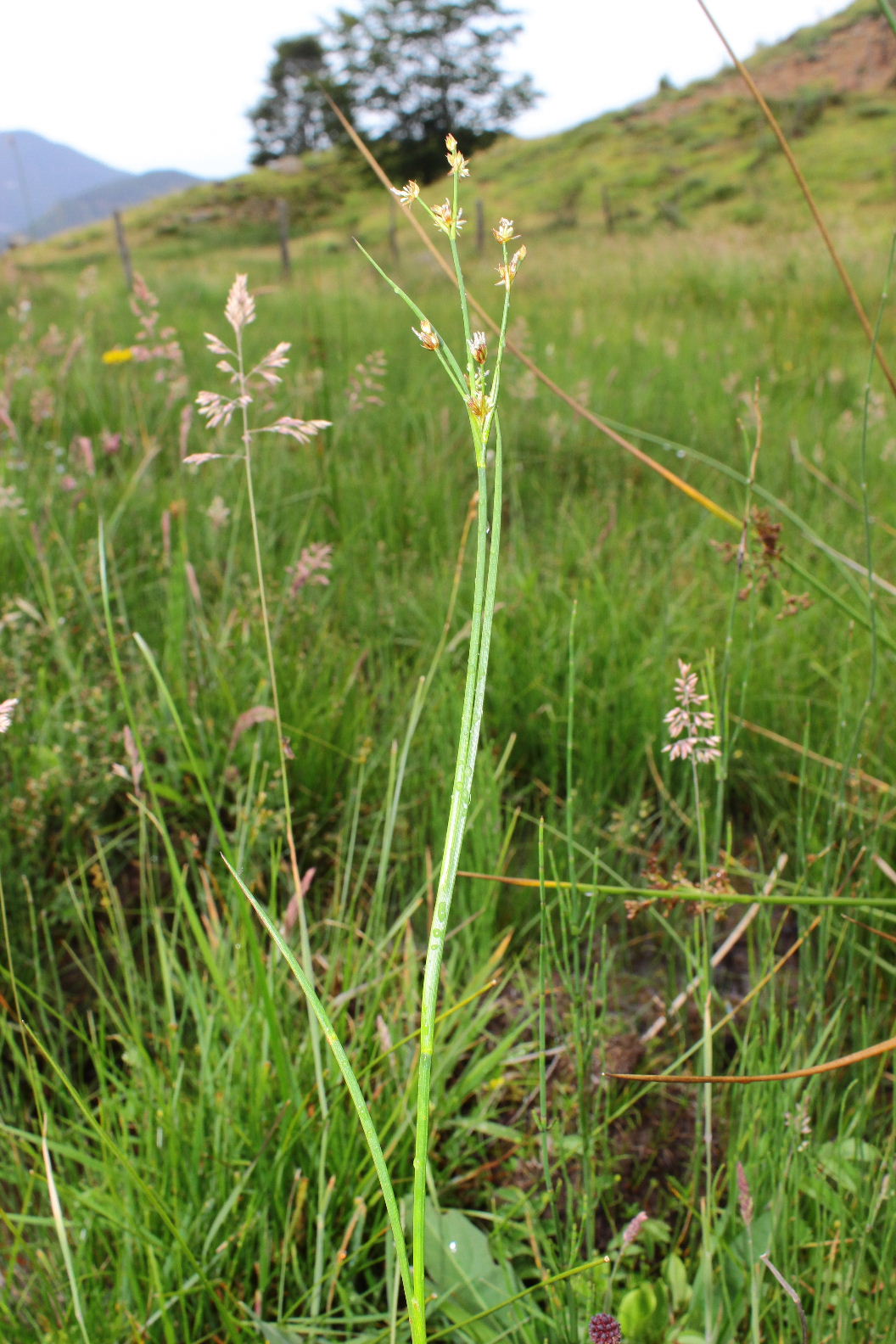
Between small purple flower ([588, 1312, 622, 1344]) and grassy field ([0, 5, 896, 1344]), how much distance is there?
0.45ft

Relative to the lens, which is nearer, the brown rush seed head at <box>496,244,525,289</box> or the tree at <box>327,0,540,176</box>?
the brown rush seed head at <box>496,244,525,289</box>

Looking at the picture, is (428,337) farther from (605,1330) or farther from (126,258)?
(126,258)

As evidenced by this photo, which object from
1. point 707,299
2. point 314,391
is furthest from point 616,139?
point 314,391

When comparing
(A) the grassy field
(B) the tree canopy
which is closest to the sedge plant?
(A) the grassy field

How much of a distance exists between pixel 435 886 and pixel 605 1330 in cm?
94

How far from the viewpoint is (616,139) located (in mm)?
29453

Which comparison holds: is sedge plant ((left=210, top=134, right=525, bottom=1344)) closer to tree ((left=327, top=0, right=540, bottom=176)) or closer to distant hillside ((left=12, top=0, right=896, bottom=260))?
distant hillside ((left=12, top=0, right=896, bottom=260))

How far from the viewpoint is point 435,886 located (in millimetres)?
1454

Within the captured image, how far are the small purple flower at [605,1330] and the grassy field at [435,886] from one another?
0.45ft

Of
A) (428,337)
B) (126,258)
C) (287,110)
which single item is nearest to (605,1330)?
(428,337)

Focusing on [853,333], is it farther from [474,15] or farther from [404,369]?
[474,15]

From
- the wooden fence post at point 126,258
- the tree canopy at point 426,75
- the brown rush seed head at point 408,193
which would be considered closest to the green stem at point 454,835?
the brown rush seed head at point 408,193

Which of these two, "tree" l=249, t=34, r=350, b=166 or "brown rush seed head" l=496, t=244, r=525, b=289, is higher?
"tree" l=249, t=34, r=350, b=166

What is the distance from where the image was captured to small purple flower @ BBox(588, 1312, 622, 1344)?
0.52 m
